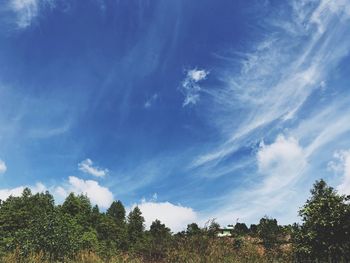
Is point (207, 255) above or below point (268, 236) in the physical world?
below

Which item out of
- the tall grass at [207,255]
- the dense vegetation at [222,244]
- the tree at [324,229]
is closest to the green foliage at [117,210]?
the dense vegetation at [222,244]

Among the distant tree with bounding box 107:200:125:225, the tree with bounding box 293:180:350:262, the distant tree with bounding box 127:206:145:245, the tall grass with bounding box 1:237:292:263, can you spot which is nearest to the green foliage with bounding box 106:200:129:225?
the distant tree with bounding box 107:200:125:225

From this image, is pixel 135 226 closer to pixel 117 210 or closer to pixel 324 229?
pixel 117 210

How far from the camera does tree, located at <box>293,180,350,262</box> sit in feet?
47.7

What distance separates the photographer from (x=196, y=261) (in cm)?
1160

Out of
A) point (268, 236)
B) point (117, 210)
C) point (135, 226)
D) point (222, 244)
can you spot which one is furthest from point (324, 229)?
point (117, 210)

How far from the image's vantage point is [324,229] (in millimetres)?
15680

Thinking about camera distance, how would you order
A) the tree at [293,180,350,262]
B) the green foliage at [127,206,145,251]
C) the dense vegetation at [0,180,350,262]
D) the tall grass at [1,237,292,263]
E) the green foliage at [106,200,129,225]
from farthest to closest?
the green foliage at [106,200,129,225]
the green foliage at [127,206,145,251]
the tree at [293,180,350,262]
the dense vegetation at [0,180,350,262]
the tall grass at [1,237,292,263]

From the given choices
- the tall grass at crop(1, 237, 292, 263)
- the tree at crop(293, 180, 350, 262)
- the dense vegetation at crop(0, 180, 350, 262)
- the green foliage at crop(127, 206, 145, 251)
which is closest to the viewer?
the tall grass at crop(1, 237, 292, 263)

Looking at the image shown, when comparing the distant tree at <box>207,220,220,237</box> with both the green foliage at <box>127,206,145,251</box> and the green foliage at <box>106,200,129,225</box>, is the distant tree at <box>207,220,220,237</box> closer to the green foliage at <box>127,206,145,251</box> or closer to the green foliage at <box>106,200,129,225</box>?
the green foliage at <box>127,206,145,251</box>

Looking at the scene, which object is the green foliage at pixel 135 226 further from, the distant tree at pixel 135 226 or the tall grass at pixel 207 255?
the tall grass at pixel 207 255

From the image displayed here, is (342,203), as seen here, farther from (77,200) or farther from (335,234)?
(77,200)

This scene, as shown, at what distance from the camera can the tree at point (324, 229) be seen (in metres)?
14.5

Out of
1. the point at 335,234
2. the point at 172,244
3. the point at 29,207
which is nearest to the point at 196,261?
the point at 172,244
